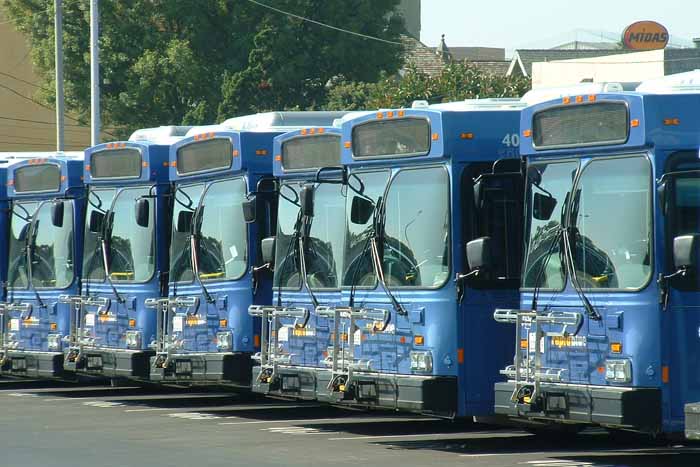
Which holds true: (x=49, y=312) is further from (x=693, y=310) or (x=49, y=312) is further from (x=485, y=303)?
(x=693, y=310)

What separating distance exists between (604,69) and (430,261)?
124 feet

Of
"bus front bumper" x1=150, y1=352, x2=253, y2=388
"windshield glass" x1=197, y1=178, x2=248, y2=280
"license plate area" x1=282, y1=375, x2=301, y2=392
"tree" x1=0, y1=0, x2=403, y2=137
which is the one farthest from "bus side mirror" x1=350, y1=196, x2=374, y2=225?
"tree" x1=0, y1=0, x2=403, y2=137

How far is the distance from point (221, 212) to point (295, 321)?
2.12 meters

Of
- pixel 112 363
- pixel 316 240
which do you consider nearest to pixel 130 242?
pixel 112 363

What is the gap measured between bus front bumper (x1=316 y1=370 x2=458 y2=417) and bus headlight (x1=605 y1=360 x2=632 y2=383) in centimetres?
211

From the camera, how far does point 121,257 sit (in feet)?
67.3

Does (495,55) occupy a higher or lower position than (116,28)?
higher

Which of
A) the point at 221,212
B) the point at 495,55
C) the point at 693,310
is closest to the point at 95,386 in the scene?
the point at 221,212

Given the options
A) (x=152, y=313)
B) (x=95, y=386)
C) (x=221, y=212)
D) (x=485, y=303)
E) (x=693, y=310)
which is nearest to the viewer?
(x=693, y=310)

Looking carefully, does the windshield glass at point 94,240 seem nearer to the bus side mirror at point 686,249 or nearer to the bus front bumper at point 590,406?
the bus front bumper at point 590,406

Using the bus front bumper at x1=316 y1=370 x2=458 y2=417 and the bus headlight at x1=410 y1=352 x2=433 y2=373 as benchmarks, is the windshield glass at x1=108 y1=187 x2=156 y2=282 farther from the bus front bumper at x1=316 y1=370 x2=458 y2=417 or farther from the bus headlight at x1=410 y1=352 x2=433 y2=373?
the bus headlight at x1=410 y1=352 x2=433 y2=373

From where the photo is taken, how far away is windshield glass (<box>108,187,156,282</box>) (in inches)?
791

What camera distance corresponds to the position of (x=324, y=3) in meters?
50.3

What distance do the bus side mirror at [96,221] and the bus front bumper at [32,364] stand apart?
1.91m
